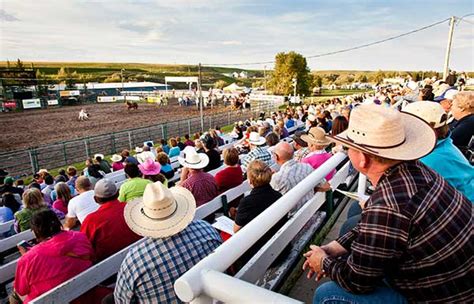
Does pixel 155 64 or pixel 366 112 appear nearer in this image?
pixel 366 112

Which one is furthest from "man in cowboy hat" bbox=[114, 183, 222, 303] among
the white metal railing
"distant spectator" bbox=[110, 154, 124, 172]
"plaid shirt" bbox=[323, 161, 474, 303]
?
"distant spectator" bbox=[110, 154, 124, 172]

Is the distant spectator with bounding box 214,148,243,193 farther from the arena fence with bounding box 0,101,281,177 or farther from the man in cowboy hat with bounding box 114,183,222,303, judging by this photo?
the arena fence with bounding box 0,101,281,177

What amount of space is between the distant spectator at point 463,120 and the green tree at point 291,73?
61737 millimetres

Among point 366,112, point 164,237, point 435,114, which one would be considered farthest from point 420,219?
point 435,114

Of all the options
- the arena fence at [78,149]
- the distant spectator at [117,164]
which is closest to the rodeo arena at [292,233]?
the distant spectator at [117,164]

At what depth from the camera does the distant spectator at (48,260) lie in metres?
2.72

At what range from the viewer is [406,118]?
1.75 meters

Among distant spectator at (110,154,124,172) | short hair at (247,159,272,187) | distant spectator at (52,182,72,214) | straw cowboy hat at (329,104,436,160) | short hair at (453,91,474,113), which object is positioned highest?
straw cowboy hat at (329,104,436,160)

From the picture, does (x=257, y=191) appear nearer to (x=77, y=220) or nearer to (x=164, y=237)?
(x=164, y=237)

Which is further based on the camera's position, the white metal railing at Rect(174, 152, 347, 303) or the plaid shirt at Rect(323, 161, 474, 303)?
the plaid shirt at Rect(323, 161, 474, 303)

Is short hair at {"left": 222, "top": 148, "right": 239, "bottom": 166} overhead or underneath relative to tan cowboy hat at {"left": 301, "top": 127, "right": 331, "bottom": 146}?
underneath

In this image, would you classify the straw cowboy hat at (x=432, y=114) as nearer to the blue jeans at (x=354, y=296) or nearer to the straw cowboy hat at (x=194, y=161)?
the blue jeans at (x=354, y=296)

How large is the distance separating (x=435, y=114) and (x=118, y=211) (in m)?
3.15

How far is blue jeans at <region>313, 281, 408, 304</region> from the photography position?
1479 mm
